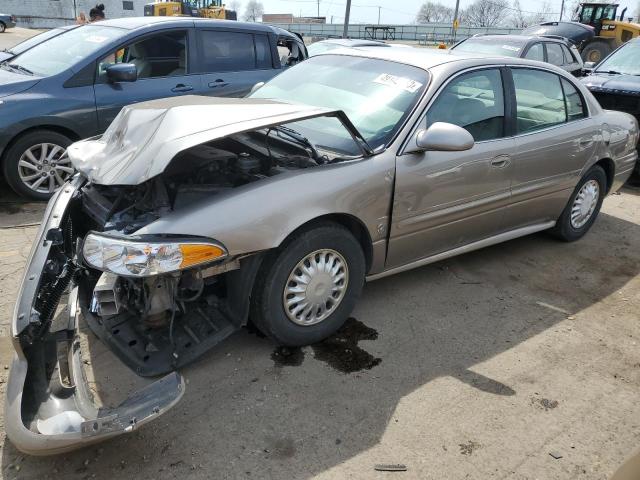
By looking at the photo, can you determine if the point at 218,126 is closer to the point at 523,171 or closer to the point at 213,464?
the point at 213,464

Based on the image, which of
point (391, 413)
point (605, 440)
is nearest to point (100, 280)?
point (391, 413)

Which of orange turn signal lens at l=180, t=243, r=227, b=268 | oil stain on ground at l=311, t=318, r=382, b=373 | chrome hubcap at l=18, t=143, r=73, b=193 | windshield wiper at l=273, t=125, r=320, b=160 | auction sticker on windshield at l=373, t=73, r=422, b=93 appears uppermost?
auction sticker on windshield at l=373, t=73, r=422, b=93

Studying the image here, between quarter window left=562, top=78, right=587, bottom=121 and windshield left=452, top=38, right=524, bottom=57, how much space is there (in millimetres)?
4955

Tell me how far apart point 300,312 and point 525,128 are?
7.32ft

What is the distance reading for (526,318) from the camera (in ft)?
12.0

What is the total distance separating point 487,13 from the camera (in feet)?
268

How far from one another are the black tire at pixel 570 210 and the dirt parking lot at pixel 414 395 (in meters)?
0.83

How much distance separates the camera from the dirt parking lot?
2.34 metres

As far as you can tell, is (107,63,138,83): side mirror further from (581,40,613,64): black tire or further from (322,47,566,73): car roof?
(581,40,613,64): black tire

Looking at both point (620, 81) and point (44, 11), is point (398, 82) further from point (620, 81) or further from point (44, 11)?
point (44, 11)

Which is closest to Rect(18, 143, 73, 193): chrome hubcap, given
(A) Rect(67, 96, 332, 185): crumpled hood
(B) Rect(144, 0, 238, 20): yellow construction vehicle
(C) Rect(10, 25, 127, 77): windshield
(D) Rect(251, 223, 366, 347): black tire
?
(C) Rect(10, 25, 127, 77): windshield

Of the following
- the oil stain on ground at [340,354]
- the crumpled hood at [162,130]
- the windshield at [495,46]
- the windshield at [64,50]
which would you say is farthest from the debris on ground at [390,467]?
the windshield at [495,46]

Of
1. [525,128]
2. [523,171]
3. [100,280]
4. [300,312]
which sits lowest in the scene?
[300,312]

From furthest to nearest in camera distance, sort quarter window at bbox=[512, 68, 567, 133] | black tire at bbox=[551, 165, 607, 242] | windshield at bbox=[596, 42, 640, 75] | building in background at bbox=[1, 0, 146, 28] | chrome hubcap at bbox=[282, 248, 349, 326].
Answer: building in background at bbox=[1, 0, 146, 28] < windshield at bbox=[596, 42, 640, 75] < black tire at bbox=[551, 165, 607, 242] < quarter window at bbox=[512, 68, 567, 133] < chrome hubcap at bbox=[282, 248, 349, 326]
